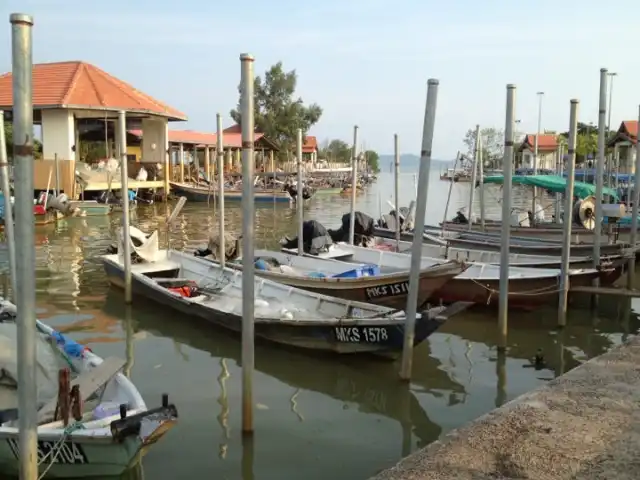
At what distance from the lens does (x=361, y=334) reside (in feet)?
26.0

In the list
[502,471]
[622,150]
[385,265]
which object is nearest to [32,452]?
[502,471]

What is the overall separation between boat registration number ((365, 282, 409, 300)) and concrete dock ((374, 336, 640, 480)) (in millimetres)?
4338

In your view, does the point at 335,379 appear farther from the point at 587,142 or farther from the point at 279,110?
the point at 279,110

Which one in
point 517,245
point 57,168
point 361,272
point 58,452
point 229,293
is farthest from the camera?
point 57,168

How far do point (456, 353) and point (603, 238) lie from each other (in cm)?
851

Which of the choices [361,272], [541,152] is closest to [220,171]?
[361,272]

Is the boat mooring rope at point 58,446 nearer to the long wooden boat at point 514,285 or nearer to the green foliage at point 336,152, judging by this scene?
the long wooden boat at point 514,285

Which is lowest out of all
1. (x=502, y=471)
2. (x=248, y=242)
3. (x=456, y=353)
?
(x=456, y=353)

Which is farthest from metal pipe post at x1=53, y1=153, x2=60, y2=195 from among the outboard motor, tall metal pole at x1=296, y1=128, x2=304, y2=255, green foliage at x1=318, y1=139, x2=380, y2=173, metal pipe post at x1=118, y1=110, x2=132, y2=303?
green foliage at x1=318, y1=139, x2=380, y2=173

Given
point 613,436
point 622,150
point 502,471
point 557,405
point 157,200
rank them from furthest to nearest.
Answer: point 622,150 → point 157,200 → point 557,405 → point 613,436 → point 502,471

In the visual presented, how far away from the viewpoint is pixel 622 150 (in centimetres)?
3819

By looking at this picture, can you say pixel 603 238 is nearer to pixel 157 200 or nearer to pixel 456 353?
pixel 456 353

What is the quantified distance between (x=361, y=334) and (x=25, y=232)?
487cm

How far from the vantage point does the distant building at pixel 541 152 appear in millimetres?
52906
